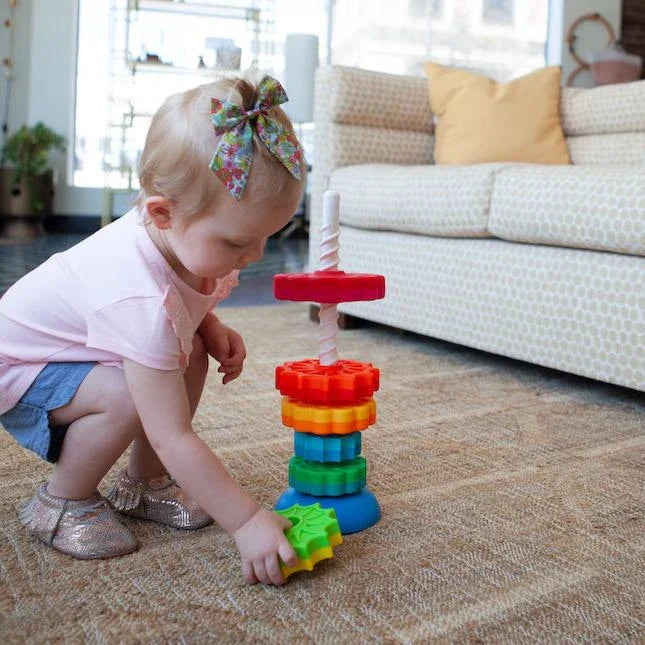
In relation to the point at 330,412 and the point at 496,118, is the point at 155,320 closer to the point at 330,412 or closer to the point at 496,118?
the point at 330,412

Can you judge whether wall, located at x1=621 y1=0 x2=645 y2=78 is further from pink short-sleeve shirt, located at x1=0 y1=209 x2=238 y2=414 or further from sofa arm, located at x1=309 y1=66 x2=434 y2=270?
pink short-sleeve shirt, located at x1=0 y1=209 x2=238 y2=414

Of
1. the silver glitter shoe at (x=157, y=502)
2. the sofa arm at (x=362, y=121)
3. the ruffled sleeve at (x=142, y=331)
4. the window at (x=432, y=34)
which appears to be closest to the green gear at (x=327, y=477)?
the silver glitter shoe at (x=157, y=502)

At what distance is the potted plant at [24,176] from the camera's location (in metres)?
4.82

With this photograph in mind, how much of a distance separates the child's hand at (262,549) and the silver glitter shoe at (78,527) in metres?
0.15

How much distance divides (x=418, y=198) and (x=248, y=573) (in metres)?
1.27

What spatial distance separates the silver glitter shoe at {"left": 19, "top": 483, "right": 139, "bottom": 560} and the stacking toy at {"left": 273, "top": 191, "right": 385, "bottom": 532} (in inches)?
7.4

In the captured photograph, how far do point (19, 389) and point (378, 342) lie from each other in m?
1.30

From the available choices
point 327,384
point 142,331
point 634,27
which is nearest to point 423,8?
point 634,27

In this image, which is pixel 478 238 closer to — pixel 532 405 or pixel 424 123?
pixel 532 405

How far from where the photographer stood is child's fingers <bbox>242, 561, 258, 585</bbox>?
736mm

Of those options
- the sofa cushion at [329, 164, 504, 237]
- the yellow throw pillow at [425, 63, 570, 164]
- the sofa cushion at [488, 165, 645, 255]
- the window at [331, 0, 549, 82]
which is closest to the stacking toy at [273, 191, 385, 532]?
the sofa cushion at [488, 165, 645, 255]

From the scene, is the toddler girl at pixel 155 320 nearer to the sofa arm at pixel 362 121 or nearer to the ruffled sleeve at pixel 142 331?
the ruffled sleeve at pixel 142 331

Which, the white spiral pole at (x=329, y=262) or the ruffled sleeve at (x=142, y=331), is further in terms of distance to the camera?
the white spiral pole at (x=329, y=262)

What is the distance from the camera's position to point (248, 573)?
0.74m
